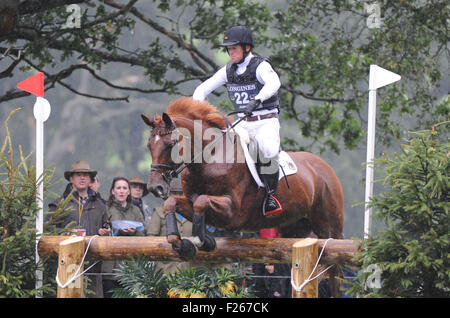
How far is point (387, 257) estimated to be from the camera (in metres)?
4.24

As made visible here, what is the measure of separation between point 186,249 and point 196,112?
970mm

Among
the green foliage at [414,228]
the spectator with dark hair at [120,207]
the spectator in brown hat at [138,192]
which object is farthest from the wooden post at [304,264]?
the spectator in brown hat at [138,192]

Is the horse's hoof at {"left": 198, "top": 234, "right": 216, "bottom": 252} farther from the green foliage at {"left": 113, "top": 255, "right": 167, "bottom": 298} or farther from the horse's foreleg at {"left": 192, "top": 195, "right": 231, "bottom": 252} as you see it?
the green foliage at {"left": 113, "top": 255, "right": 167, "bottom": 298}

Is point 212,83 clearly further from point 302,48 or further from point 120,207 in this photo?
point 302,48

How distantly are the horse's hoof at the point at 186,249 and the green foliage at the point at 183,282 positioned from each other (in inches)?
7.7

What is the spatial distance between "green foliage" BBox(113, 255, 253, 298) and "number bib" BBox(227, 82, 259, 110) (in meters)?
1.17

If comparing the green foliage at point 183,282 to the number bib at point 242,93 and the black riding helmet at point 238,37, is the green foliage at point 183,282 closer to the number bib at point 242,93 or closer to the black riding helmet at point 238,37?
the number bib at point 242,93

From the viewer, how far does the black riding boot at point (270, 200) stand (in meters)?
4.84

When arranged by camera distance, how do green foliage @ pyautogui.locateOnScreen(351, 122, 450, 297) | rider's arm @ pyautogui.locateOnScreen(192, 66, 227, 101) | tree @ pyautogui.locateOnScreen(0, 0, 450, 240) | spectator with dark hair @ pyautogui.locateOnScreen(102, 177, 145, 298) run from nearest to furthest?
green foliage @ pyautogui.locateOnScreen(351, 122, 450, 297) < rider's arm @ pyautogui.locateOnScreen(192, 66, 227, 101) < spectator with dark hair @ pyautogui.locateOnScreen(102, 177, 145, 298) < tree @ pyautogui.locateOnScreen(0, 0, 450, 240)

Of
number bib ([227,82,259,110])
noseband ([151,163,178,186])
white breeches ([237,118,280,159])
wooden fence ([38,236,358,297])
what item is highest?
number bib ([227,82,259,110])

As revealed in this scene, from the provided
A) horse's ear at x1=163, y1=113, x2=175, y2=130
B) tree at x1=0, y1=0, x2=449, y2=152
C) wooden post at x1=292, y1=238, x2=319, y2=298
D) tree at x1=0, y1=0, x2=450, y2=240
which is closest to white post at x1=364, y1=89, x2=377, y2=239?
wooden post at x1=292, y1=238, x2=319, y2=298

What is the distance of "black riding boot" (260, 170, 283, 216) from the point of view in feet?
15.9

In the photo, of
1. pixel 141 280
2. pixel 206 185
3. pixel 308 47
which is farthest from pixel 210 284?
pixel 308 47
